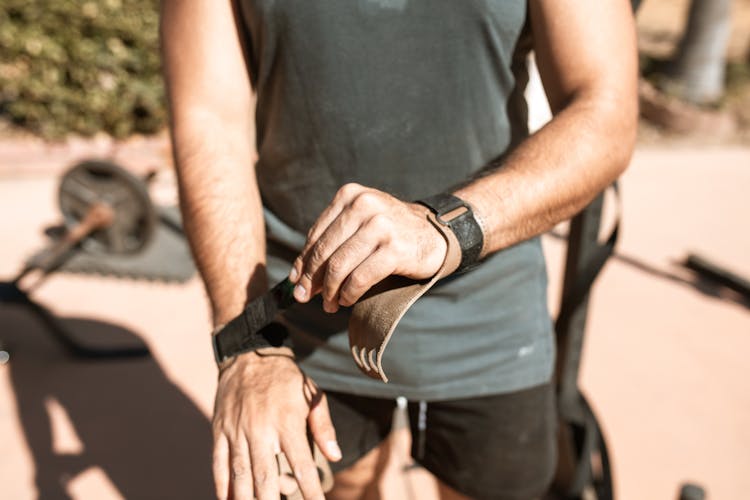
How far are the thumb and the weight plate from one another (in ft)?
9.66

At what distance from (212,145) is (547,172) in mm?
740

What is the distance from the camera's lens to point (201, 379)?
3.52 m

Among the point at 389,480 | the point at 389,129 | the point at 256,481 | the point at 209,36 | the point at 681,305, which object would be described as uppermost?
the point at 209,36

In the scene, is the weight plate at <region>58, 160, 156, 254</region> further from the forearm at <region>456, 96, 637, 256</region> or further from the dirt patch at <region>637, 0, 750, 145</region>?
the dirt patch at <region>637, 0, 750, 145</region>

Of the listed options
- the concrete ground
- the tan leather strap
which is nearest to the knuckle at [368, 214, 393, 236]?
the tan leather strap

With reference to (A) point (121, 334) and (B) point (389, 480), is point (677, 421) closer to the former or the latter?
(B) point (389, 480)

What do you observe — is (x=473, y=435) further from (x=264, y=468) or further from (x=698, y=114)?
(x=698, y=114)

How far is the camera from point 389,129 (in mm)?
1535

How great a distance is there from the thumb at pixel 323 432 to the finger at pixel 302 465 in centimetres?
4

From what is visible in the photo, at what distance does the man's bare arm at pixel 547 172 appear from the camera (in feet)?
3.69

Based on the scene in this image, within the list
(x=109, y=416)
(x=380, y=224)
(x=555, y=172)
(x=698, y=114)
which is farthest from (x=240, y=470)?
(x=698, y=114)

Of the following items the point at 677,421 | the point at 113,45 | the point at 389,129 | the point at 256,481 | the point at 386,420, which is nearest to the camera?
the point at 256,481

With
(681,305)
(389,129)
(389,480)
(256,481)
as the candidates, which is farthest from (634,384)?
(256,481)

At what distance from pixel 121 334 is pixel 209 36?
2.73 m
